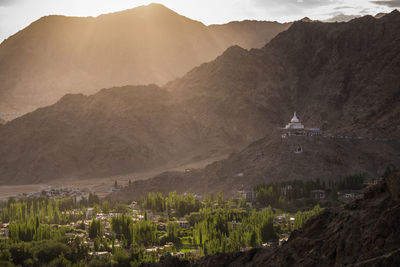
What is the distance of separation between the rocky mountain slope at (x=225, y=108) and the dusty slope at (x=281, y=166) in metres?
11.1

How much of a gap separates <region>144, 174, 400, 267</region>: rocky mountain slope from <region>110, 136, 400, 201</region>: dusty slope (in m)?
46.0

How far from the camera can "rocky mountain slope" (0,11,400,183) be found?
10450 cm

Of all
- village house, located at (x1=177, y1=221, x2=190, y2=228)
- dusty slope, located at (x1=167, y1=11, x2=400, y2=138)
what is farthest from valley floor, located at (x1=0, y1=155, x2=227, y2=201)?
village house, located at (x1=177, y1=221, x2=190, y2=228)

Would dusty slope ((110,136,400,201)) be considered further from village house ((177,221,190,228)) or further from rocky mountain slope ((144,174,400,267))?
rocky mountain slope ((144,174,400,267))

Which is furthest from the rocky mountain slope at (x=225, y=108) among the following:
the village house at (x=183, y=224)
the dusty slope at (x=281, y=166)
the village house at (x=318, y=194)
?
the village house at (x=183, y=224)

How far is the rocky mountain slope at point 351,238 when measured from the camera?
23188 millimetres

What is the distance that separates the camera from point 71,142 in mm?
109188

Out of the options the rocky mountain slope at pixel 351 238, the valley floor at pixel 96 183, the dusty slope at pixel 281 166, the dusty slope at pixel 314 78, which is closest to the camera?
the rocky mountain slope at pixel 351 238

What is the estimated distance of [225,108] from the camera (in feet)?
384

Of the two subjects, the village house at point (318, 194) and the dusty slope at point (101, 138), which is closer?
the village house at point (318, 194)

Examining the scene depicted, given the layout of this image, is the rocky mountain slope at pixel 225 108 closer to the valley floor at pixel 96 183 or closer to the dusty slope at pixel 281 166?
the valley floor at pixel 96 183

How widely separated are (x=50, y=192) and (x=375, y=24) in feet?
218

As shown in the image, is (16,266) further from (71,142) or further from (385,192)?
(71,142)

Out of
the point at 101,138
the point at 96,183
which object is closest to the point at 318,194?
the point at 96,183
